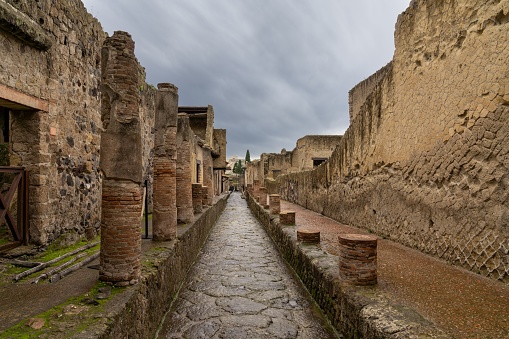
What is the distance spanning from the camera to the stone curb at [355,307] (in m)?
2.45

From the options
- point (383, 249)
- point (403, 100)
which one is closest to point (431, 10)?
point (403, 100)

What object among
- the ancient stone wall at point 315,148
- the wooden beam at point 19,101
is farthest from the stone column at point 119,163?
the ancient stone wall at point 315,148

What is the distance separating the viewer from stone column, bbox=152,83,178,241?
5902 millimetres

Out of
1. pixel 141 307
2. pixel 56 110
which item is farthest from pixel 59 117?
pixel 141 307

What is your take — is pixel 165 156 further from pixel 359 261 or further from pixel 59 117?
pixel 359 261

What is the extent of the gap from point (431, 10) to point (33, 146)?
6.55 meters

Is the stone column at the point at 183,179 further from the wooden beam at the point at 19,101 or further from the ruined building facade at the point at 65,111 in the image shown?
the wooden beam at the point at 19,101

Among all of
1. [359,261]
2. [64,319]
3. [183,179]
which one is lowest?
[64,319]

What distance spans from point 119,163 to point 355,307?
2786mm

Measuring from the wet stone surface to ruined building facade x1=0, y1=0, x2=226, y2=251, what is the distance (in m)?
1.68

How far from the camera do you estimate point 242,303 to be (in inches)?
175

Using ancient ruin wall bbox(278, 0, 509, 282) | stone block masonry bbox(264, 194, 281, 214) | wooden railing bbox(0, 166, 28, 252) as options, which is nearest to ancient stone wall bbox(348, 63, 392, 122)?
stone block masonry bbox(264, 194, 281, 214)

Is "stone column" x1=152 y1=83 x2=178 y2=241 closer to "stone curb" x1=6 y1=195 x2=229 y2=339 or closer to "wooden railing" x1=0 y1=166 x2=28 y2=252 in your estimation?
"stone curb" x1=6 y1=195 x2=229 y2=339

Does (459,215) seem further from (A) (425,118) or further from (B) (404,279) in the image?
(A) (425,118)
